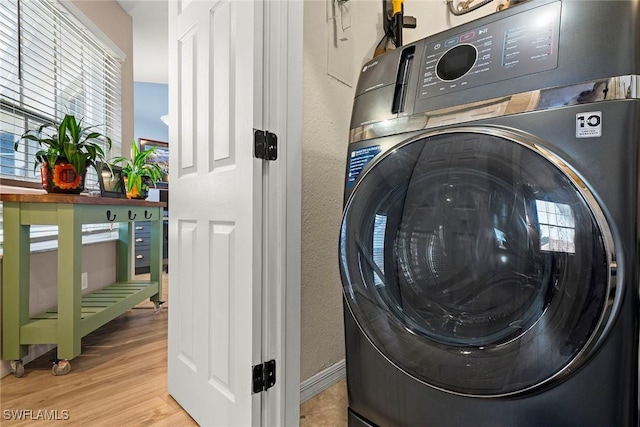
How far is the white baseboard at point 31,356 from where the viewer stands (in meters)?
1.57

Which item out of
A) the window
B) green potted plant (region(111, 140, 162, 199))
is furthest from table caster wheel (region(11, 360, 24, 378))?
green potted plant (region(111, 140, 162, 199))

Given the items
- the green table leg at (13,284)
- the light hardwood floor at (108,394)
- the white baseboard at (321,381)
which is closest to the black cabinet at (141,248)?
the light hardwood floor at (108,394)

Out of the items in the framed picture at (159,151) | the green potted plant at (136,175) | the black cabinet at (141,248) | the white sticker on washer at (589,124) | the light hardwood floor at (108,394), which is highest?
the framed picture at (159,151)

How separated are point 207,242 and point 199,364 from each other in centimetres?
46

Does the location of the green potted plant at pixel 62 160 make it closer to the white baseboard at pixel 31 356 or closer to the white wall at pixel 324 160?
the white baseboard at pixel 31 356

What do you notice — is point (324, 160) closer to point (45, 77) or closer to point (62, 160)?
point (62, 160)

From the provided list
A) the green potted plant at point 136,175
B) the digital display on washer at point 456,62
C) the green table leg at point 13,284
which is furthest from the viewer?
the green potted plant at point 136,175

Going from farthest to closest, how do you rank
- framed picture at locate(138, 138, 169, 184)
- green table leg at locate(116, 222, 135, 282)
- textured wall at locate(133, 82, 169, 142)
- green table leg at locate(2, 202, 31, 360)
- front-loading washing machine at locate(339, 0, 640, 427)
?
textured wall at locate(133, 82, 169, 142) < framed picture at locate(138, 138, 169, 184) < green table leg at locate(116, 222, 135, 282) < green table leg at locate(2, 202, 31, 360) < front-loading washing machine at locate(339, 0, 640, 427)

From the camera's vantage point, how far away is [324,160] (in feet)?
4.56

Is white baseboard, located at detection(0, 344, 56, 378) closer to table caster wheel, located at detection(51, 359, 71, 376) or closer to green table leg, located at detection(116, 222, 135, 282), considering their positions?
table caster wheel, located at detection(51, 359, 71, 376)

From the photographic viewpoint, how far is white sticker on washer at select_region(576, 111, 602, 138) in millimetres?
589

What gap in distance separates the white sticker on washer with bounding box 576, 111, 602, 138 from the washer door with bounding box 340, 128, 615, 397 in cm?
6

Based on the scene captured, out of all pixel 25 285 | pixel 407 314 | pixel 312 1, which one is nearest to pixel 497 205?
pixel 407 314

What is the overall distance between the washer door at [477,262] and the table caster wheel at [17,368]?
168cm
